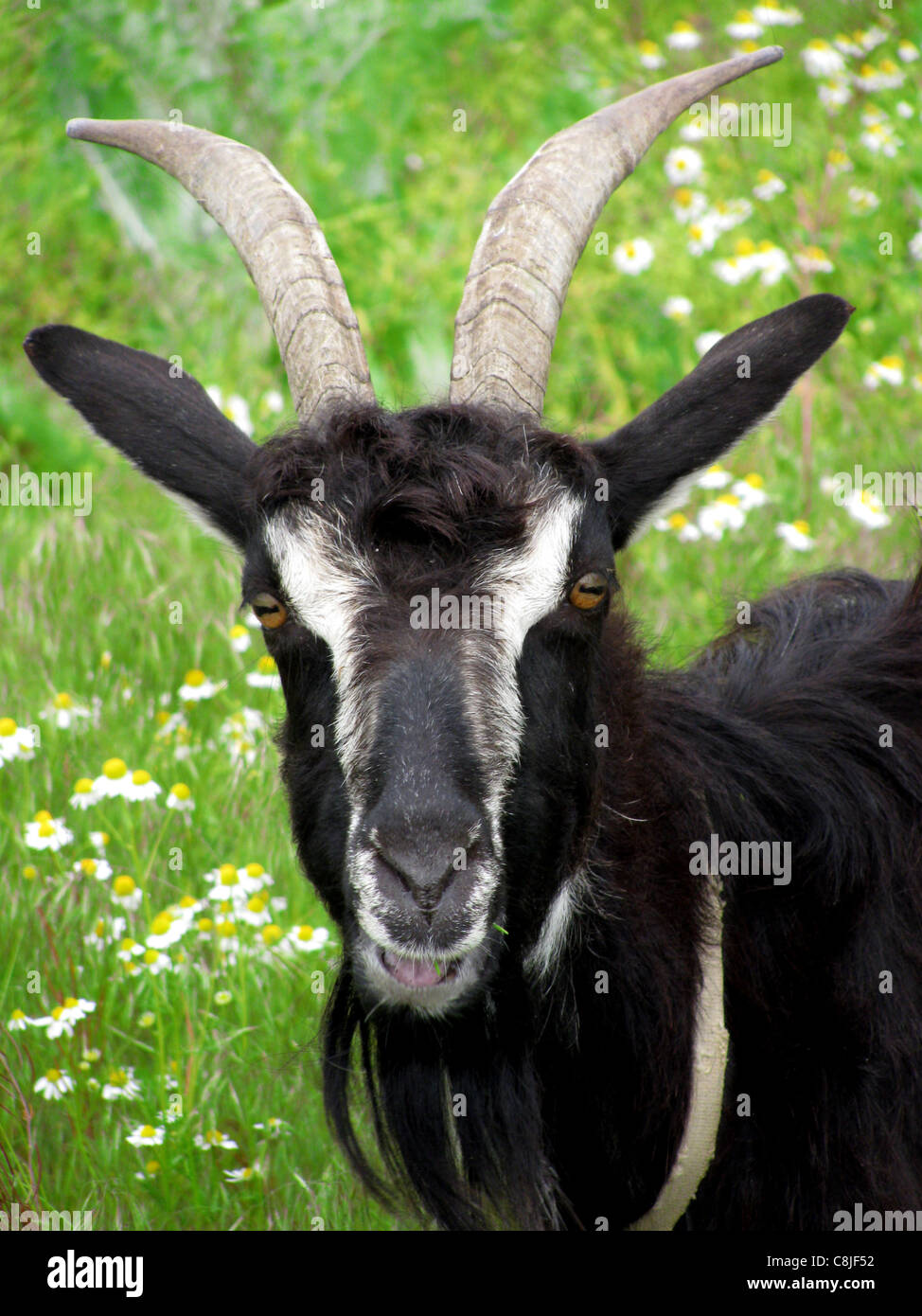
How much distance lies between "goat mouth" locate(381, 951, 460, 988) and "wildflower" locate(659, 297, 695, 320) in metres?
5.58

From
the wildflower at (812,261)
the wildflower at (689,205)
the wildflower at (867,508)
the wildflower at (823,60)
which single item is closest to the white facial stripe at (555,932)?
the wildflower at (867,508)

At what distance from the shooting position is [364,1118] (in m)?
3.85

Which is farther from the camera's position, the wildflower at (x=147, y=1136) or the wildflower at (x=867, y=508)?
the wildflower at (x=867, y=508)

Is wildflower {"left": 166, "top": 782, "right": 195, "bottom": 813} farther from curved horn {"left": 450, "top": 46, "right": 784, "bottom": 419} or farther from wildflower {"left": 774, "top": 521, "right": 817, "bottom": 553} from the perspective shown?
wildflower {"left": 774, "top": 521, "right": 817, "bottom": 553}

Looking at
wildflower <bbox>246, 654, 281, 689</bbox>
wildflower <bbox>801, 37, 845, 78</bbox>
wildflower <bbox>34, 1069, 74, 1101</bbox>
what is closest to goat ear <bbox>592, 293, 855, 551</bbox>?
wildflower <bbox>34, 1069, 74, 1101</bbox>

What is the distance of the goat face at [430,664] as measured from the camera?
2918 millimetres

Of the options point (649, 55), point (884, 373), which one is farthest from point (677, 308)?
point (649, 55)

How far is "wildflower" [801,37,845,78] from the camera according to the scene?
27.6ft

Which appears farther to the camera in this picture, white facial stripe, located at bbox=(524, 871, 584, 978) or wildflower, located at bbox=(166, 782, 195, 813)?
wildflower, located at bbox=(166, 782, 195, 813)

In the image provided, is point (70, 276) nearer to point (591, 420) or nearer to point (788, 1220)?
point (591, 420)

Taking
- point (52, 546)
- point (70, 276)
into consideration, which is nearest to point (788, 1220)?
point (52, 546)

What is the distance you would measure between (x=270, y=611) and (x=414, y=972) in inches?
35.8

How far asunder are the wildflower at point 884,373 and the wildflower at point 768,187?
1.19 meters

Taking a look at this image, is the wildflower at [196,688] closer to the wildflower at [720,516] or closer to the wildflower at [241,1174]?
the wildflower at [241,1174]
